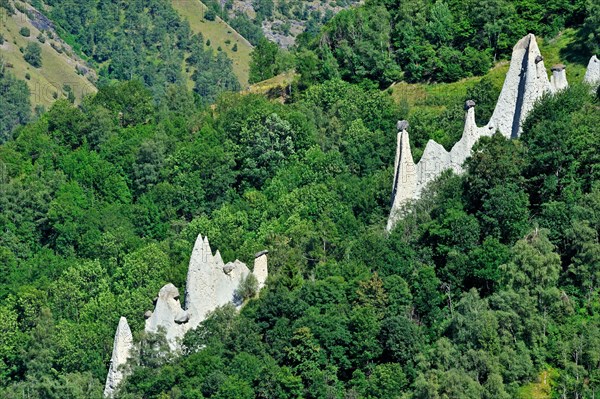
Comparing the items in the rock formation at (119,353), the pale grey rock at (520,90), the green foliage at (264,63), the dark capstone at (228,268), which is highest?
the green foliage at (264,63)

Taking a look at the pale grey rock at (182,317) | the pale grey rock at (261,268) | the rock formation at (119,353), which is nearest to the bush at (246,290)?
the pale grey rock at (261,268)

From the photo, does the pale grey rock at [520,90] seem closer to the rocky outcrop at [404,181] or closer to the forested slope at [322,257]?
the forested slope at [322,257]

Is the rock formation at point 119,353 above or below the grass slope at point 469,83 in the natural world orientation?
below

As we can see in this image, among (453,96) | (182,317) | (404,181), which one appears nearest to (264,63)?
(453,96)

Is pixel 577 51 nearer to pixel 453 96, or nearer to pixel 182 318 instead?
pixel 453 96

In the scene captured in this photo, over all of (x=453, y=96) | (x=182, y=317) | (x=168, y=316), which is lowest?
(x=182, y=317)

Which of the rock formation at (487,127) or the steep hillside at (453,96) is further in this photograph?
the steep hillside at (453,96)
